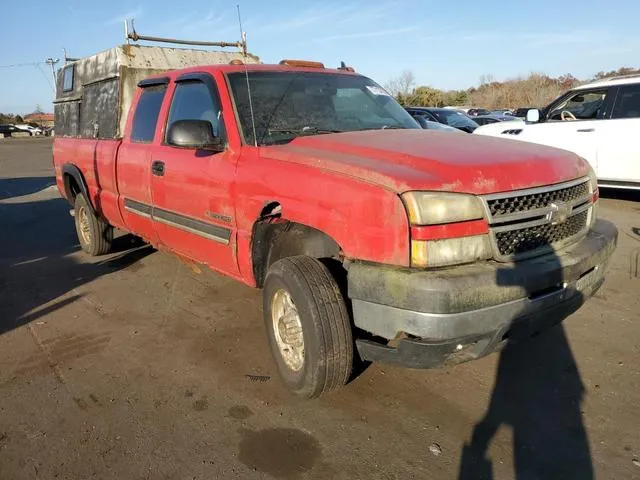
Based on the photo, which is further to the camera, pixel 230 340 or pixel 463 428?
pixel 230 340

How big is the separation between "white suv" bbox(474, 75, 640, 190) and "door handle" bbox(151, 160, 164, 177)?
6389 millimetres

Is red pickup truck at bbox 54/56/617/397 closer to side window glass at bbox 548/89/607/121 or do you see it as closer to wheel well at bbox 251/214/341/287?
wheel well at bbox 251/214/341/287

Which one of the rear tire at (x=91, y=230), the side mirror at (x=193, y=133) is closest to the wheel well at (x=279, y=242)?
the side mirror at (x=193, y=133)

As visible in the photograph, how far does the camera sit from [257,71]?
13.0 feet

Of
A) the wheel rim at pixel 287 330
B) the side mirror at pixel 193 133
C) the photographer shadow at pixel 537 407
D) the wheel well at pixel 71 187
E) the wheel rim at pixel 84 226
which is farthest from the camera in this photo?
the wheel well at pixel 71 187

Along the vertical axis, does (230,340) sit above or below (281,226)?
below

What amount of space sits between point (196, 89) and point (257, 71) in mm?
534

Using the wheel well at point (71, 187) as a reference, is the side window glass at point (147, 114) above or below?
above

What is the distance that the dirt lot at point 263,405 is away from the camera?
8.48 ft

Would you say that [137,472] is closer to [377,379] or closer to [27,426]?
[27,426]

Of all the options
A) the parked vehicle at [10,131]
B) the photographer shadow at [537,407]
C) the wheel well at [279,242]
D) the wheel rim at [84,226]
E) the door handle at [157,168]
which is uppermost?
the parked vehicle at [10,131]

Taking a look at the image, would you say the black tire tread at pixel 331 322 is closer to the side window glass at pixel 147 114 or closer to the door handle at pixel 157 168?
the door handle at pixel 157 168

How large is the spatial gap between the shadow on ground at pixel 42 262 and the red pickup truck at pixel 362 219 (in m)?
1.63

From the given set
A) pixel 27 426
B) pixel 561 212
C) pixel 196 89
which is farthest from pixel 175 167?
pixel 561 212
